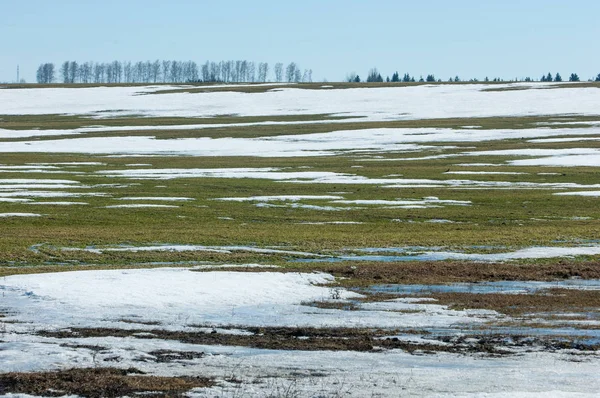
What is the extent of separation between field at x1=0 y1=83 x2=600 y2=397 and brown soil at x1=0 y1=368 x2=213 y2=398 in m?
0.05

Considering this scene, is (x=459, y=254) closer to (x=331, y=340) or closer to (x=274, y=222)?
(x=274, y=222)

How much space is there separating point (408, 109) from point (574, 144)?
61.1 m

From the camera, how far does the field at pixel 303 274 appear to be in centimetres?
1512

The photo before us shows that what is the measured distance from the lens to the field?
15117 millimetres

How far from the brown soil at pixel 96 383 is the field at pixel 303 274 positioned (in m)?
0.05

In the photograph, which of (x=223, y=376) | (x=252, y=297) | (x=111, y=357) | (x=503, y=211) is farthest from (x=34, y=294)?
(x=503, y=211)

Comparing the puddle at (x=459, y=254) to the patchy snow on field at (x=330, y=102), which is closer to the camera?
the puddle at (x=459, y=254)

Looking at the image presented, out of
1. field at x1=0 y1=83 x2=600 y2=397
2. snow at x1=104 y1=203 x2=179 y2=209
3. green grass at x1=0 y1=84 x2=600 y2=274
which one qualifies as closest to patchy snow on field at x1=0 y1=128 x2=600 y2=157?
field at x1=0 y1=83 x2=600 y2=397

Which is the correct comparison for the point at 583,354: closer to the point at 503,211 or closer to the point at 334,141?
the point at 503,211

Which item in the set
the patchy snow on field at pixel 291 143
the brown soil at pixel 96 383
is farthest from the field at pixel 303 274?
the patchy snow on field at pixel 291 143

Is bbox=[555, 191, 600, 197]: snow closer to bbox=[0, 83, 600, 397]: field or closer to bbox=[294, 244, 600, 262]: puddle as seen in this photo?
bbox=[0, 83, 600, 397]: field

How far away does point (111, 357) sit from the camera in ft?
51.7

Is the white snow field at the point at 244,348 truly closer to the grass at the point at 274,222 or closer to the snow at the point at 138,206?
the grass at the point at 274,222

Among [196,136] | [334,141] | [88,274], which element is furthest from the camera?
[196,136]
